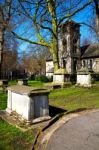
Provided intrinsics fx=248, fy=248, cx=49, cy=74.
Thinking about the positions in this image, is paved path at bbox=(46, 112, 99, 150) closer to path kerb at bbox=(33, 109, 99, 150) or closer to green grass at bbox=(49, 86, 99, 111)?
path kerb at bbox=(33, 109, 99, 150)

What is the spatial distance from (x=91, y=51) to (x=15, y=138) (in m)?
47.3

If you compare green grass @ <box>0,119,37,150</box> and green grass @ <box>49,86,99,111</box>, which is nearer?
green grass @ <box>0,119,37,150</box>

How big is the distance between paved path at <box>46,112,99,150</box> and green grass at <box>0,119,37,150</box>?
2.09 ft

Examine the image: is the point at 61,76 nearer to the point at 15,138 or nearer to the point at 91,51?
the point at 15,138

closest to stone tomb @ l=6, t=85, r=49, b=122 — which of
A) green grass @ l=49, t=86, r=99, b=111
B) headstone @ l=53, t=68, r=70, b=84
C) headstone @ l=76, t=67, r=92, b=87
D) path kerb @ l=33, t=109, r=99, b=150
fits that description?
path kerb @ l=33, t=109, r=99, b=150

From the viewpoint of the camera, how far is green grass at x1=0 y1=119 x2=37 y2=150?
657 centimetres

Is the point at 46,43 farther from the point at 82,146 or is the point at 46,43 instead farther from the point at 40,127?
the point at 82,146

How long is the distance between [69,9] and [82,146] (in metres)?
20.7

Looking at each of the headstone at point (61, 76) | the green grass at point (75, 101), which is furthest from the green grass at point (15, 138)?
the headstone at point (61, 76)

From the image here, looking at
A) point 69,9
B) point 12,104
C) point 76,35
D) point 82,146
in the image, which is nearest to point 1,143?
point 82,146

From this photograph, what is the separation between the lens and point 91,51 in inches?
2084

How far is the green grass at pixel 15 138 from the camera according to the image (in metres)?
6.57

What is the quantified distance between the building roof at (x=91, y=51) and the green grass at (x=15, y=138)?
4403cm

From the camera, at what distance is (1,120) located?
30.0ft
